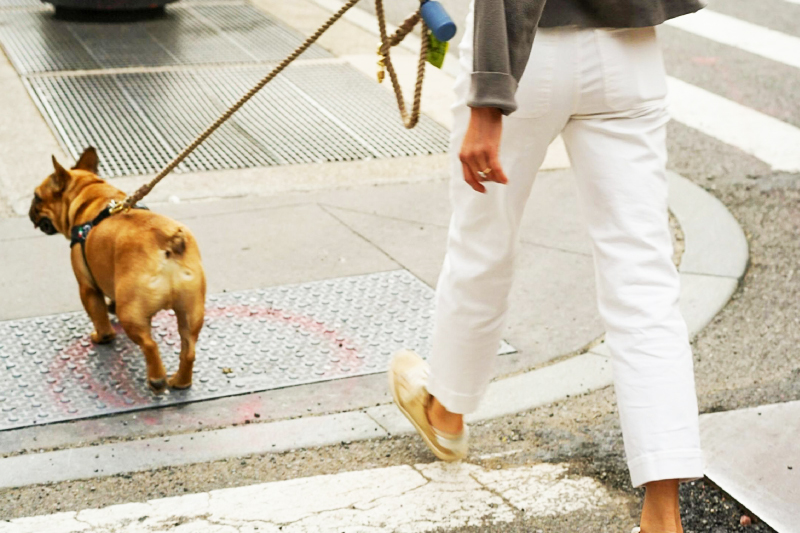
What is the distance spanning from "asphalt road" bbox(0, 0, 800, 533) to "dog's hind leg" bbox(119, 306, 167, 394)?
45 centimetres

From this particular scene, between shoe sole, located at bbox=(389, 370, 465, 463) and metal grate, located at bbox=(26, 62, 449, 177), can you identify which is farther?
metal grate, located at bbox=(26, 62, 449, 177)

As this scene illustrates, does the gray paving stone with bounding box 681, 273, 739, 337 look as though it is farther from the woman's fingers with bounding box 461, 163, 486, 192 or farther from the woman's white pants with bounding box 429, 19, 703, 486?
the woman's fingers with bounding box 461, 163, 486, 192

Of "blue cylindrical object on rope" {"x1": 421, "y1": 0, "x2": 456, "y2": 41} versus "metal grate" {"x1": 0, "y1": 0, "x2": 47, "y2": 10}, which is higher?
"blue cylindrical object on rope" {"x1": 421, "y1": 0, "x2": 456, "y2": 41}

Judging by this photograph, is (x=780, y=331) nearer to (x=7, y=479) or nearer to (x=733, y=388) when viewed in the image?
(x=733, y=388)

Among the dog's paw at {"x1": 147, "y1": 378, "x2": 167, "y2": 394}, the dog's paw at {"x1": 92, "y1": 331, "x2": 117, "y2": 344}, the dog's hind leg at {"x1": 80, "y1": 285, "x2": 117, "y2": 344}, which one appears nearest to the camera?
the dog's paw at {"x1": 147, "y1": 378, "x2": 167, "y2": 394}

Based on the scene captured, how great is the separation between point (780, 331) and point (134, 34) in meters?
5.61

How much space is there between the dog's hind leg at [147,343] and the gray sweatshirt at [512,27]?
1.61 metres

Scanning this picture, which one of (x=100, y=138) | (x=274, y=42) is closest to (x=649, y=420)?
(x=100, y=138)

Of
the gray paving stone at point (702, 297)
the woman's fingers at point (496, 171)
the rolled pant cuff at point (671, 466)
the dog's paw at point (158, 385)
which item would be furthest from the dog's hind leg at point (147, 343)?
the gray paving stone at point (702, 297)

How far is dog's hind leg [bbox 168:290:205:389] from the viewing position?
10.8ft

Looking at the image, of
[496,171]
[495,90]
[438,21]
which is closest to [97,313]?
[438,21]

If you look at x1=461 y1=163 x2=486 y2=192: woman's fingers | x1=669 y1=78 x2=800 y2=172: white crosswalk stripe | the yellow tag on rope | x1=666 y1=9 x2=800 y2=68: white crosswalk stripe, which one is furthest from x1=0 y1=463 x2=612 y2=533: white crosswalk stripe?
x1=666 y1=9 x2=800 y2=68: white crosswalk stripe

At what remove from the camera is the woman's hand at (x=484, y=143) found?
2.17m

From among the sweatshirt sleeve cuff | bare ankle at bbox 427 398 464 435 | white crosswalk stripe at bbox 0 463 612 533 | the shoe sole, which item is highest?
the sweatshirt sleeve cuff
